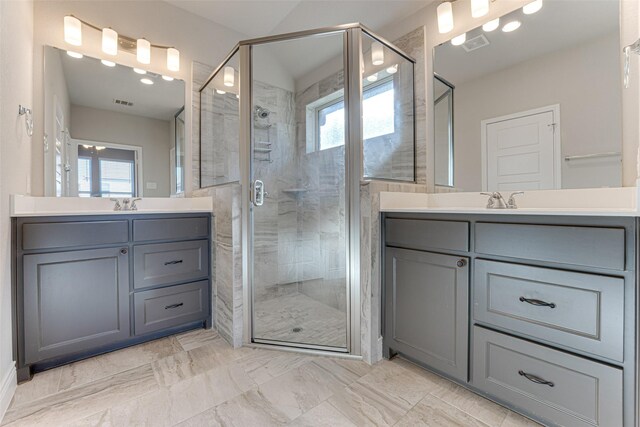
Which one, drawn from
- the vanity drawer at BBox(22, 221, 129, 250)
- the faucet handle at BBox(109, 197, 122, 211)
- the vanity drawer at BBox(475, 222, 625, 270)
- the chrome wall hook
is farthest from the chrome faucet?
the chrome wall hook

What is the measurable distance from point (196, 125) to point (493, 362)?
8.62ft

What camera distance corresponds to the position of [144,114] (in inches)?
88.6

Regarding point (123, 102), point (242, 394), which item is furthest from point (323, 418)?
point (123, 102)

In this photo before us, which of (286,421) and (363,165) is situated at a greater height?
(363,165)

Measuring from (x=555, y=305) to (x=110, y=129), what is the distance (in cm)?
284

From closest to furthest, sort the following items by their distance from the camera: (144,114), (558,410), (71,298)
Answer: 1. (558,410)
2. (71,298)
3. (144,114)

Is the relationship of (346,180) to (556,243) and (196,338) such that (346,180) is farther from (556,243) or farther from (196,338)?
(196,338)

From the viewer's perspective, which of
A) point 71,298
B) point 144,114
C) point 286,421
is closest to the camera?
point 286,421

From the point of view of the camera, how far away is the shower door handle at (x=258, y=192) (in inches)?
73.9

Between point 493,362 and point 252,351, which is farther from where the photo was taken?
point 252,351

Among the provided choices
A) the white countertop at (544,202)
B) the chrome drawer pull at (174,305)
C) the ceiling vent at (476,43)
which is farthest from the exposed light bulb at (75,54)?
the ceiling vent at (476,43)

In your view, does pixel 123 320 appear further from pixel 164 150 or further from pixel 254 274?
pixel 164 150

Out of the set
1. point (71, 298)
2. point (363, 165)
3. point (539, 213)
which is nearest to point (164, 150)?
point (71, 298)

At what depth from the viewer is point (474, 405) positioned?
1.25 metres
